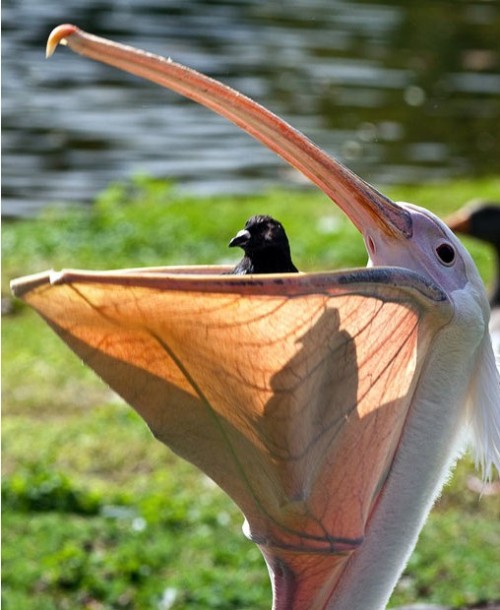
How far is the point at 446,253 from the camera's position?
82.0 inches

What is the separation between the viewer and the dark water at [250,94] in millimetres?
10938

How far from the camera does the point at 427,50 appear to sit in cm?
1537

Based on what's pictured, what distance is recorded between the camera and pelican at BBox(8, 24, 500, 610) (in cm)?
176

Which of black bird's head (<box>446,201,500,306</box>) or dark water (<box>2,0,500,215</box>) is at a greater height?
dark water (<box>2,0,500,215</box>)

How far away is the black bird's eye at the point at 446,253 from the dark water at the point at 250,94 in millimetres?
7857

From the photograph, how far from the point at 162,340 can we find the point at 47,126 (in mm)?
10066

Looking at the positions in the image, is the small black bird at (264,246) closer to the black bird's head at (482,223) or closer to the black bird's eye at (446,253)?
the black bird's eye at (446,253)

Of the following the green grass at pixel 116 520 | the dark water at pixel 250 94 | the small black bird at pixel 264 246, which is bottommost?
the green grass at pixel 116 520

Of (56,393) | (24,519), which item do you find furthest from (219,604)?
(56,393)

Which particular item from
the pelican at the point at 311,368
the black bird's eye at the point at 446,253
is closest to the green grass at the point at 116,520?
the pelican at the point at 311,368

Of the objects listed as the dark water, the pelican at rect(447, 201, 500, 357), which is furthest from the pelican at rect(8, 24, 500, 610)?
the dark water

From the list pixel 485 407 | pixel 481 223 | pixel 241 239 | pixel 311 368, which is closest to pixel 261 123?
pixel 241 239

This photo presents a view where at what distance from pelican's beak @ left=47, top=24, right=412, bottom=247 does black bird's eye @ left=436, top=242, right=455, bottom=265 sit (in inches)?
2.4

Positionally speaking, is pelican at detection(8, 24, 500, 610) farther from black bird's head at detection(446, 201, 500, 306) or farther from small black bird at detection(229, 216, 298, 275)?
black bird's head at detection(446, 201, 500, 306)
